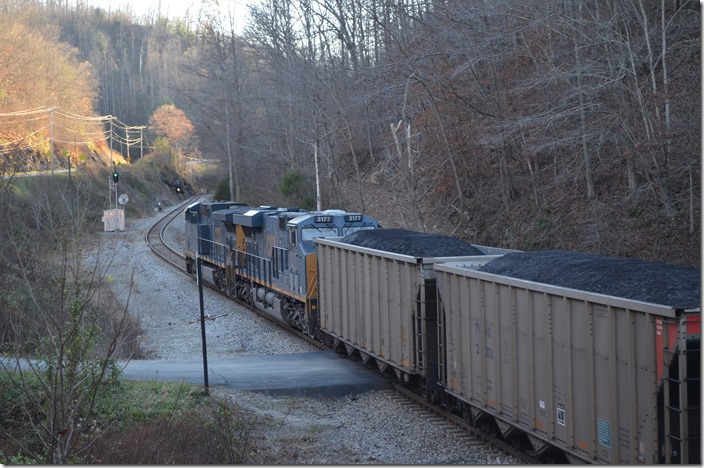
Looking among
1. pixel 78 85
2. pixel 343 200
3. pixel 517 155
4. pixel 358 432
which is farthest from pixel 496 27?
pixel 78 85

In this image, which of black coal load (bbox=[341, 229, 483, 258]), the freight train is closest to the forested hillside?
black coal load (bbox=[341, 229, 483, 258])

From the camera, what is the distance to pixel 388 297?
47.3 ft

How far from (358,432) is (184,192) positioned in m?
78.2

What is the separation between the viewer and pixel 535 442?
10109 mm

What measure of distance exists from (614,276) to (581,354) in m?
1.06

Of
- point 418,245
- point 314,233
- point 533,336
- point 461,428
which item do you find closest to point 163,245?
point 314,233

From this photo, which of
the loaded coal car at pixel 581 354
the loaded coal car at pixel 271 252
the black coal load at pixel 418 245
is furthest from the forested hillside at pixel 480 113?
the loaded coal car at pixel 581 354

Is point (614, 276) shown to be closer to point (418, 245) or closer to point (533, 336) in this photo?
point (533, 336)

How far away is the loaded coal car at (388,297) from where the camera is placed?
1316 centimetres

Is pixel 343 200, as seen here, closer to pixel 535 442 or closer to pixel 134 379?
pixel 134 379

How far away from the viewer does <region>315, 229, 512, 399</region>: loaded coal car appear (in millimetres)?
13164

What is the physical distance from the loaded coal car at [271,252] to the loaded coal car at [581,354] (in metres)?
7.74

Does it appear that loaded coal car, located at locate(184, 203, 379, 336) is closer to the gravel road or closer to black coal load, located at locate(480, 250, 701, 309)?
the gravel road

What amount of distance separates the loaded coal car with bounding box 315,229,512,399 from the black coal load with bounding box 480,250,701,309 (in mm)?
1996
